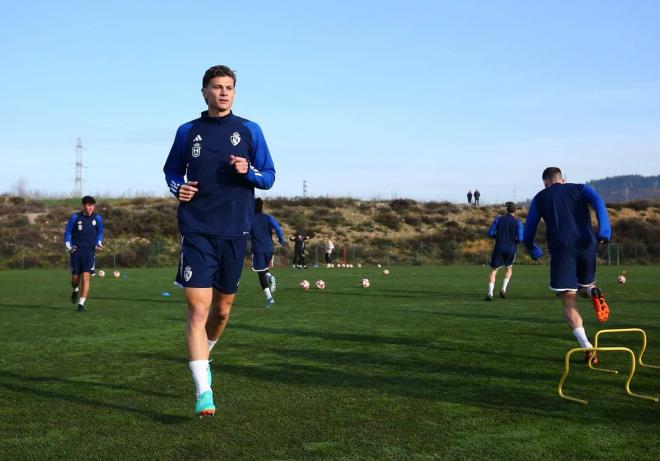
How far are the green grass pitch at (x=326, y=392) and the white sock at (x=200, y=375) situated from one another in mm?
226

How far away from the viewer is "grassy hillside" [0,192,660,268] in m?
50.8

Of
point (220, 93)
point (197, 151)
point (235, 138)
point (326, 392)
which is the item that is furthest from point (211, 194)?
point (326, 392)

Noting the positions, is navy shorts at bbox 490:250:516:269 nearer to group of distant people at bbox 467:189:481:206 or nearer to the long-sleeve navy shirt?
the long-sleeve navy shirt

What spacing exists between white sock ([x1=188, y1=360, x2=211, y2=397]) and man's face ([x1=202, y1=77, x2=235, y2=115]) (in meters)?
1.82

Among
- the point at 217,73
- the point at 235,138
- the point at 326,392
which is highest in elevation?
the point at 217,73

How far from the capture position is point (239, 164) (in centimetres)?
525

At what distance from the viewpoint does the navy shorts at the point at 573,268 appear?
7.74 metres

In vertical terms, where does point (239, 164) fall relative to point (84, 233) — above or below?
above

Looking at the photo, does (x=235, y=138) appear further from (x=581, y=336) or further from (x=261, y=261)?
(x=261, y=261)

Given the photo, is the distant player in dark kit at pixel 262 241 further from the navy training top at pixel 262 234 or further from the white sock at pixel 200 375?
the white sock at pixel 200 375

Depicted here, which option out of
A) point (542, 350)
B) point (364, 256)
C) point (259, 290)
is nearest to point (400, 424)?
point (542, 350)

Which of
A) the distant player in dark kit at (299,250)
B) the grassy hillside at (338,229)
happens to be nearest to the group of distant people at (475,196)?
the grassy hillside at (338,229)

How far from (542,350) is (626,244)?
53.7 meters

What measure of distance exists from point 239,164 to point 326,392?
82.0 inches
